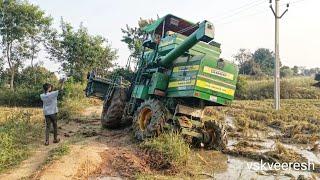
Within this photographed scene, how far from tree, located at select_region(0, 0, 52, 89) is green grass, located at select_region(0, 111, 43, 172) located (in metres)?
20.4

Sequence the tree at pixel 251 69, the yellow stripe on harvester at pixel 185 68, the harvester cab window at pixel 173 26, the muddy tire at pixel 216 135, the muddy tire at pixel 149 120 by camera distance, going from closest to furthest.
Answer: the yellow stripe on harvester at pixel 185 68
the muddy tire at pixel 149 120
the muddy tire at pixel 216 135
the harvester cab window at pixel 173 26
the tree at pixel 251 69

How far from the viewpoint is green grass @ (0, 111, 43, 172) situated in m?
9.09

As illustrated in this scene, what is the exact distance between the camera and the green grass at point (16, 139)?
909 cm

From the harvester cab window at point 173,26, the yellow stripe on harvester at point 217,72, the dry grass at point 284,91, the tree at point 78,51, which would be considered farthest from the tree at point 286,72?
the yellow stripe on harvester at point 217,72

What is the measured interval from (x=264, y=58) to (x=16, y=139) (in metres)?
49.8

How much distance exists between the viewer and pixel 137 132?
1156 centimetres

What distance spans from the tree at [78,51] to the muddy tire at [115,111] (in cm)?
2069

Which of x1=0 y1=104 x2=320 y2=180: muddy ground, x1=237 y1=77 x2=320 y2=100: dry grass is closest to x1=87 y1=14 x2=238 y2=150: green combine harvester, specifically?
x1=0 y1=104 x2=320 y2=180: muddy ground

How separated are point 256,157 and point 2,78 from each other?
29.1m

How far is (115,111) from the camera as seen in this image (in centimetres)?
1364

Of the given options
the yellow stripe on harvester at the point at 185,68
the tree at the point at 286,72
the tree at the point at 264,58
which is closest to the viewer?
the yellow stripe on harvester at the point at 185,68

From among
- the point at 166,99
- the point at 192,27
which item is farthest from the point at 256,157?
the point at 192,27

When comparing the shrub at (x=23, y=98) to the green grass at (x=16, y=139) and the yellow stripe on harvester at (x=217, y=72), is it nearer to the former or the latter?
the green grass at (x=16, y=139)

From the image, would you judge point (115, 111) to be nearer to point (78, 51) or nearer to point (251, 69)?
point (78, 51)
